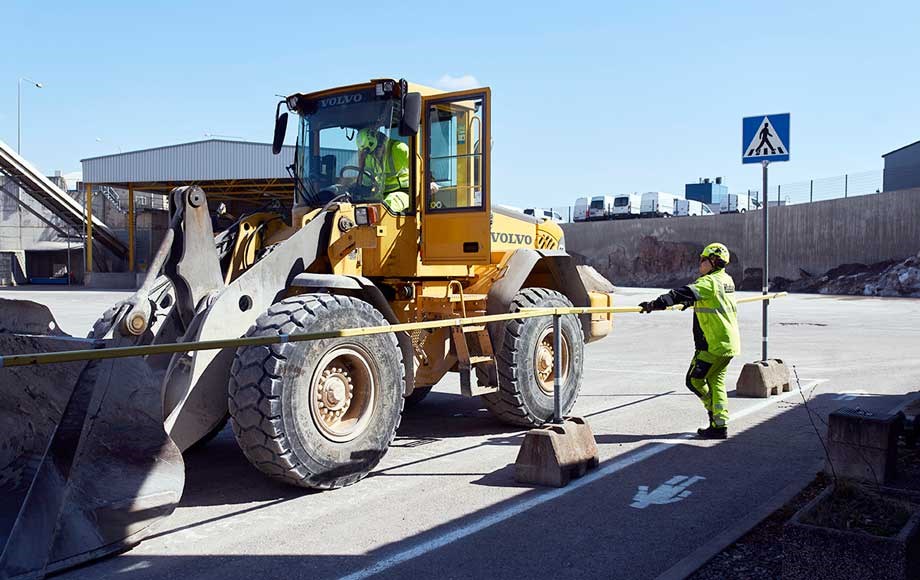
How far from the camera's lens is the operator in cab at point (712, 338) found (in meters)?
7.83

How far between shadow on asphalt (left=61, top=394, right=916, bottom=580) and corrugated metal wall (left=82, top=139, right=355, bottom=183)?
95.5 feet

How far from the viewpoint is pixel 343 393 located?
20.6 feet

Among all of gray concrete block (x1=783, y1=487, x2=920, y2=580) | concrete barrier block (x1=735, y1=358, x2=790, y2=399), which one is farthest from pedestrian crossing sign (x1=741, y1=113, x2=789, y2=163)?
gray concrete block (x1=783, y1=487, x2=920, y2=580)

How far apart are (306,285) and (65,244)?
49.6m

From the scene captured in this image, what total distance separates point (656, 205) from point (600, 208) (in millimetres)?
3436

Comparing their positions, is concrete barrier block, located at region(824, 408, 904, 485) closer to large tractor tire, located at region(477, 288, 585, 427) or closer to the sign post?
large tractor tire, located at region(477, 288, 585, 427)

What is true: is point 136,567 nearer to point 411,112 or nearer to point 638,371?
→ point 411,112

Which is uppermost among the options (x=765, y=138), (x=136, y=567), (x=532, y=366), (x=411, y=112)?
(x=765, y=138)

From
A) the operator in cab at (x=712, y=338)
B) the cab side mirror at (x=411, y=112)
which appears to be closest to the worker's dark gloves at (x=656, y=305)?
the operator in cab at (x=712, y=338)

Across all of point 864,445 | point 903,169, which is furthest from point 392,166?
point 903,169

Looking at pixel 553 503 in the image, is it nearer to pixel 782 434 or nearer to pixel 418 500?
pixel 418 500

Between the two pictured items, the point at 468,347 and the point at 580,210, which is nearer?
the point at 468,347

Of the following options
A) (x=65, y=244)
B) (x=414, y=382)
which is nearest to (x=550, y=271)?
(x=414, y=382)

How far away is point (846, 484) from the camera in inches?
208
